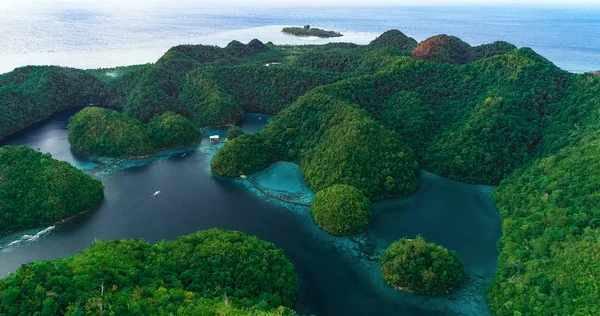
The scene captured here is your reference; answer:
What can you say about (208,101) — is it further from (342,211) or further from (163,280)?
(163,280)

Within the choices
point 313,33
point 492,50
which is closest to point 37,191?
point 492,50

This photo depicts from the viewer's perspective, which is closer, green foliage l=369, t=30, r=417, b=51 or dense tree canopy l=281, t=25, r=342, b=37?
green foliage l=369, t=30, r=417, b=51

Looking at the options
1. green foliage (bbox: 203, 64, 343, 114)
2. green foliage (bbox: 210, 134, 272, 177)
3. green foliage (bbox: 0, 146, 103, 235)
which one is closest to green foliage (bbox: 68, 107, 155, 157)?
green foliage (bbox: 0, 146, 103, 235)

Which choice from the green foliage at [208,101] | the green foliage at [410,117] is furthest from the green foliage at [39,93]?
the green foliage at [410,117]

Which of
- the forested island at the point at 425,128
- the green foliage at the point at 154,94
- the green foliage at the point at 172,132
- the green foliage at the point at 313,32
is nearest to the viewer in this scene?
the forested island at the point at 425,128

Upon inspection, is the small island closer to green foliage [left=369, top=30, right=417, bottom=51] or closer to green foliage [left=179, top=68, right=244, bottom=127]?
green foliage [left=369, top=30, right=417, bottom=51]

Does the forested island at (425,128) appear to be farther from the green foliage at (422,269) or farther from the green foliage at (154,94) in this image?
the green foliage at (422,269)
